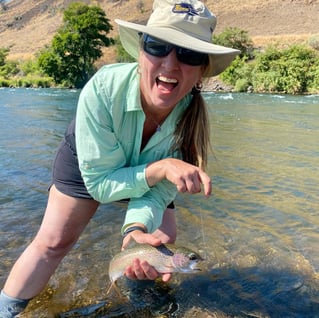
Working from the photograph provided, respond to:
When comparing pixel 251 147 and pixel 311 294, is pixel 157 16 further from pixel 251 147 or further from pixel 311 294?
pixel 251 147

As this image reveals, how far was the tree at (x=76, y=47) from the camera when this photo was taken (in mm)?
46531

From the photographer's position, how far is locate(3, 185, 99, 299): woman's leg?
8.93 ft

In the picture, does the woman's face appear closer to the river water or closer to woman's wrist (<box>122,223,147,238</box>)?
woman's wrist (<box>122,223,147,238</box>)

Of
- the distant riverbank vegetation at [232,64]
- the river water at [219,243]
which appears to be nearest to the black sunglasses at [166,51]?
the river water at [219,243]

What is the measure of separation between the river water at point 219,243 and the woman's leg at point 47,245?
30 centimetres

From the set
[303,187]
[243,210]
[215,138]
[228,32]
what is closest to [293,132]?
[215,138]

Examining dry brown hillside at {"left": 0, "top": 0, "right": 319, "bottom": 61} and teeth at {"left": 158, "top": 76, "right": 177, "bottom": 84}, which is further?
Result: dry brown hillside at {"left": 0, "top": 0, "right": 319, "bottom": 61}

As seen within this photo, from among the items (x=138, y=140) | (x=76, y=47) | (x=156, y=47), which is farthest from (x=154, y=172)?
(x=76, y=47)

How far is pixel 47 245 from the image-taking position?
9.05 feet

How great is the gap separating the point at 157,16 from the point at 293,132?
976cm

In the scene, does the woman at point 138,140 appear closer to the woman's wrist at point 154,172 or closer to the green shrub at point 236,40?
the woman's wrist at point 154,172

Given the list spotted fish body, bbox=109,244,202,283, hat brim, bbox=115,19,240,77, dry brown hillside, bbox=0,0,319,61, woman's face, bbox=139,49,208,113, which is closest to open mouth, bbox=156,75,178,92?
woman's face, bbox=139,49,208,113

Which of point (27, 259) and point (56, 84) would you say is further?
point (56, 84)

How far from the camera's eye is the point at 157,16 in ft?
7.94
